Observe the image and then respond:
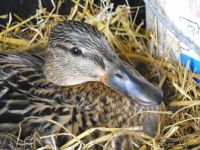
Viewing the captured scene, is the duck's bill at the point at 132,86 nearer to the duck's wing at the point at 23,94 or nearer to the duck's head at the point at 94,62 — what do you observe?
the duck's head at the point at 94,62

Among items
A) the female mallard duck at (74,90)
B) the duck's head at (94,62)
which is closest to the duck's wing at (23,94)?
the female mallard duck at (74,90)

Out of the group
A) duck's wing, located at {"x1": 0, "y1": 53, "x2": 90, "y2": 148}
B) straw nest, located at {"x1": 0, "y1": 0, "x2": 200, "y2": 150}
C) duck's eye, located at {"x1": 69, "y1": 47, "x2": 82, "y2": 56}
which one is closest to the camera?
duck's wing, located at {"x1": 0, "y1": 53, "x2": 90, "y2": 148}

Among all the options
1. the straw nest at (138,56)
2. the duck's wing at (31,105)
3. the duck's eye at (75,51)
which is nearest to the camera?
the duck's wing at (31,105)

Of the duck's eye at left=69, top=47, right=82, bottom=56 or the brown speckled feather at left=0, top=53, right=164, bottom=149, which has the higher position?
the duck's eye at left=69, top=47, right=82, bottom=56

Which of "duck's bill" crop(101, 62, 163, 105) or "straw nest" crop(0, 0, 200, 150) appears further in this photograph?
"straw nest" crop(0, 0, 200, 150)

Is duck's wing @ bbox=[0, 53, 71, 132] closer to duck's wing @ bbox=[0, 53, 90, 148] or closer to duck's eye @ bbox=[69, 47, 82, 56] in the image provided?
duck's wing @ bbox=[0, 53, 90, 148]

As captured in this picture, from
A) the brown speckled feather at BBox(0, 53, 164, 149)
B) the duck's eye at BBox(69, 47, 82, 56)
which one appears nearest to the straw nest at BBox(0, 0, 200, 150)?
the brown speckled feather at BBox(0, 53, 164, 149)

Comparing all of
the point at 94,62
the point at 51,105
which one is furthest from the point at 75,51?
the point at 51,105

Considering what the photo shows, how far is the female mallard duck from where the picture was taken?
1.87 meters

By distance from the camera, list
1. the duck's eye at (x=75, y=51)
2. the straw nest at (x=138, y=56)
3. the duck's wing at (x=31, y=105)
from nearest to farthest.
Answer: the duck's wing at (x=31, y=105) < the duck's eye at (x=75, y=51) < the straw nest at (x=138, y=56)

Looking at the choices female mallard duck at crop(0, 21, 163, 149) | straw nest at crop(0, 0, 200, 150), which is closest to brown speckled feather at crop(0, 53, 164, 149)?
female mallard duck at crop(0, 21, 163, 149)

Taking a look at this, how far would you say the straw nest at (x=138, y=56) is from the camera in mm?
2039

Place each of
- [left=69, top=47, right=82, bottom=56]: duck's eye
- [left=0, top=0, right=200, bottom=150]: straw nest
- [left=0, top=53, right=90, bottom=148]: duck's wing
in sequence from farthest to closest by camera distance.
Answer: [left=0, top=0, right=200, bottom=150]: straw nest
[left=69, top=47, right=82, bottom=56]: duck's eye
[left=0, top=53, right=90, bottom=148]: duck's wing

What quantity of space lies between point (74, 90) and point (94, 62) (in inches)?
5.7
